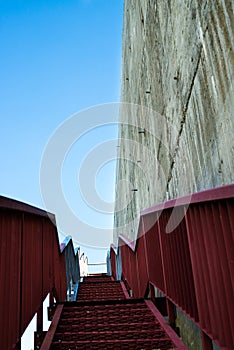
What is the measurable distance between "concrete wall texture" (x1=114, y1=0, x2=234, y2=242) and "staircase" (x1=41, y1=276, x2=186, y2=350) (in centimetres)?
114

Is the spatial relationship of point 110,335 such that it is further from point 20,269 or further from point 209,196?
point 209,196

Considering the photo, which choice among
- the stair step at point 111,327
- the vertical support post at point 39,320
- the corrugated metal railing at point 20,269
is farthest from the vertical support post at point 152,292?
the vertical support post at point 39,320

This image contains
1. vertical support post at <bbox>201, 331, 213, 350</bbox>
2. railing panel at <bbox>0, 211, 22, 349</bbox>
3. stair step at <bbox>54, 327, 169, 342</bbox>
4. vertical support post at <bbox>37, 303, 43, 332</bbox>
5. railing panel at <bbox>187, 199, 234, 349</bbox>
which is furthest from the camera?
vertical support post at <bbox>37, 303, 43, 332</bbox>

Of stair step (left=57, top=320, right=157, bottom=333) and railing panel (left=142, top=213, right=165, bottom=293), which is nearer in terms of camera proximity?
stair step (left=57, top=320, right=157, bottom=333)

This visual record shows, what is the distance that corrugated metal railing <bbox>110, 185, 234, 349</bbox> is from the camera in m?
1.48

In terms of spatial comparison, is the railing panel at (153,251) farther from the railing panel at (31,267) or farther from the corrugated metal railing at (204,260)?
the railing panel at (31,267)

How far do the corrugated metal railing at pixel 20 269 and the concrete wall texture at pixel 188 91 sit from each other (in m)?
1.29

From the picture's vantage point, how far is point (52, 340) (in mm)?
2490

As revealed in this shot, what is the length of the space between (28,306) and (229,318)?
4.13 ft

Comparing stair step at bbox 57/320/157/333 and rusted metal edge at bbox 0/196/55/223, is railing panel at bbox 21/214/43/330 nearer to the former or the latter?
rusted metal edge at bbox 0/196/55/223

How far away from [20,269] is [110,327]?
3.81 feet

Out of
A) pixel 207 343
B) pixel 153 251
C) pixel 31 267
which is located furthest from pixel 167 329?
pixel 31 267

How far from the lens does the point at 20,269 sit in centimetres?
204

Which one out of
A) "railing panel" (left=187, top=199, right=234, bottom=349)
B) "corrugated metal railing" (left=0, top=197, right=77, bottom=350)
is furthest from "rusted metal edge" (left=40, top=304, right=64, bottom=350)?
"railing panel" (left=187, top=199, right=234, bottom=349)
